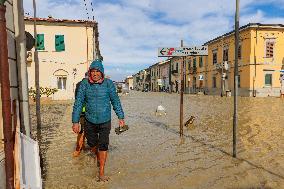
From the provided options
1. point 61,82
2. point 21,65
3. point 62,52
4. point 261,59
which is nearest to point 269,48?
point 261,59

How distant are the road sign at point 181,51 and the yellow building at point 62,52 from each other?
21.7 metres

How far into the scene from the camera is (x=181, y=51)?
741 cm

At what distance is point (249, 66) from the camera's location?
34.3 metres

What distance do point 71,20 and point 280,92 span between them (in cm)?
2282

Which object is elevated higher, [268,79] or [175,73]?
[175,73]

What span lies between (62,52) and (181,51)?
74.1 ft

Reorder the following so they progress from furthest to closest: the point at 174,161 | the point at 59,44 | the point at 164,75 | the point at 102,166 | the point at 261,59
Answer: the point at 164,75, the point at 261,59, the point at 59,44, the point at 174,161, the point at 102,166

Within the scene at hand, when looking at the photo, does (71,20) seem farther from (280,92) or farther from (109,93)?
(109,93)

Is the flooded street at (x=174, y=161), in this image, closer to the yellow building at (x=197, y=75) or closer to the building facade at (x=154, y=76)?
the yellow building at (x=197, y=75)

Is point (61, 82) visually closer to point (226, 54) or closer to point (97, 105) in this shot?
point (226, 54)

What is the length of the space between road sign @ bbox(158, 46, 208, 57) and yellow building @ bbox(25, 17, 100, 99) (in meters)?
21.7

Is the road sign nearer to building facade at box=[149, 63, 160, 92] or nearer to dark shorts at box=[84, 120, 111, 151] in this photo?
dark shorts at box=[84, 120, 111, 151]

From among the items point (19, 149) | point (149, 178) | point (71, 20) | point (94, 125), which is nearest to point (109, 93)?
point (94, 125)

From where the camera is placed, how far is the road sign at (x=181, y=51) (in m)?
7.36
